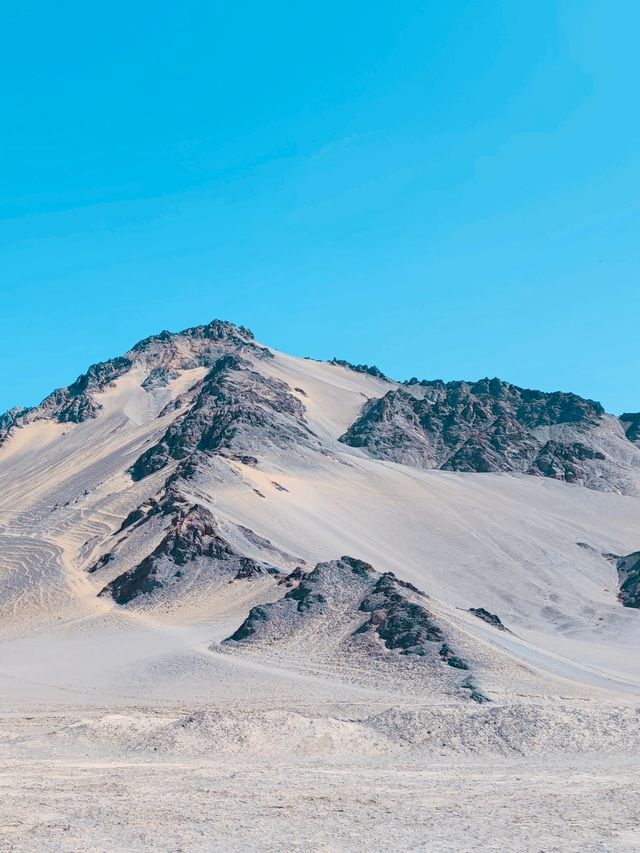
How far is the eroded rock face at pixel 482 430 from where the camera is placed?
13288 cm

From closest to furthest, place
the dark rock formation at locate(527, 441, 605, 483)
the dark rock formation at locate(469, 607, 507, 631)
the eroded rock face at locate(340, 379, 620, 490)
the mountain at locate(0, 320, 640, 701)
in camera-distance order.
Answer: the mountain at locate(0, 320, 640, 701)
the dark rock formation at locate(469, 607, 507, 631)
the dark rock formation at locate(527, 441, 605, 483)
the eroded rock face at locate(340, 379, 620, 490)

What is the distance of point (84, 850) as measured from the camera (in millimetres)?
16312

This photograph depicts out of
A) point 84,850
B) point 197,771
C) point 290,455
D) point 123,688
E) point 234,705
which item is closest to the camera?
point 84,850

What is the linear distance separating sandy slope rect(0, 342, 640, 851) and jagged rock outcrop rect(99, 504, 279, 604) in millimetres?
1740

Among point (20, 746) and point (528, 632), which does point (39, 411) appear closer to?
point (528, 632)

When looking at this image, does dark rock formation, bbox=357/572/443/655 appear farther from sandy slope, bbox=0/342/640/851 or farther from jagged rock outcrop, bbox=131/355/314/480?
jagged rock outcrop, bbox=131/355/314/480

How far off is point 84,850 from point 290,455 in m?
91.9

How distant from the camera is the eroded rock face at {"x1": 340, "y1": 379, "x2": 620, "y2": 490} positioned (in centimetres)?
13288

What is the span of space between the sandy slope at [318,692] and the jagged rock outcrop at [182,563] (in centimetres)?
174

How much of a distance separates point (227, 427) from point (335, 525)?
93.2ft

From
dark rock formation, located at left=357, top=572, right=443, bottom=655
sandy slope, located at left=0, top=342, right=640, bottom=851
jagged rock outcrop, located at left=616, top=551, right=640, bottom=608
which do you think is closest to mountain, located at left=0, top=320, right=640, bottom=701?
dark rock formation, located at left=357, top=572, right=443, bottom=655

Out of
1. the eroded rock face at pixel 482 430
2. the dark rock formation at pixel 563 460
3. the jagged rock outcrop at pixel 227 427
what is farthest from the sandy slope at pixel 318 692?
the eroded rock face at pixel 482 430

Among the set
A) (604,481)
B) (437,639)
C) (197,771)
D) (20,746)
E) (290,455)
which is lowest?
(20,746)

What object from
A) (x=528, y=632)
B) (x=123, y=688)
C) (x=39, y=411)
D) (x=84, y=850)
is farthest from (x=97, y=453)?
(x=84, y=850)
